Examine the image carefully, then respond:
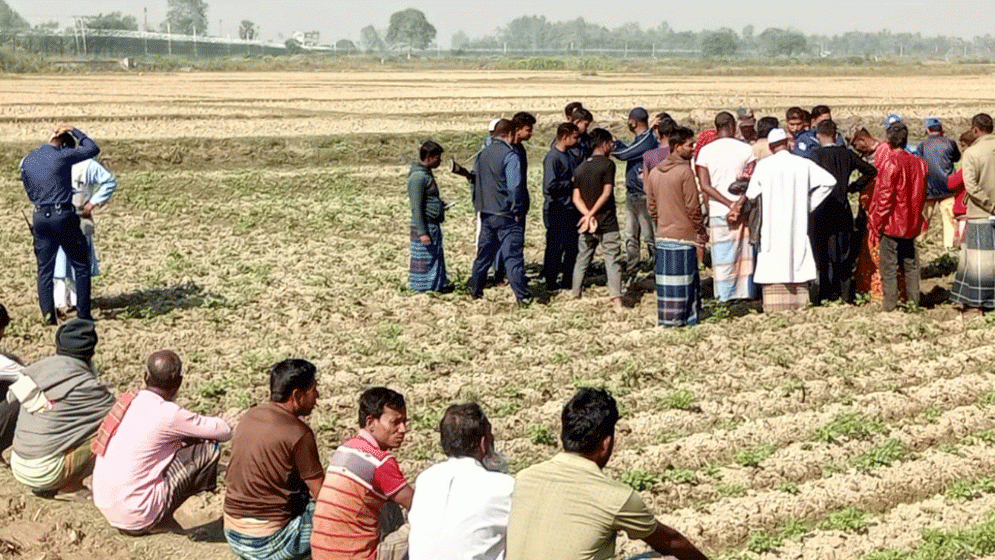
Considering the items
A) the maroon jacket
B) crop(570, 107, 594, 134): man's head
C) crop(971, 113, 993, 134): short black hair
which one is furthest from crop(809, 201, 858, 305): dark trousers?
crop(570, 107, 594, 134): man's head

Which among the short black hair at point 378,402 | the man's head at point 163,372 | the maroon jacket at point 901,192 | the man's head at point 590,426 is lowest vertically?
the man's head at point 163,372

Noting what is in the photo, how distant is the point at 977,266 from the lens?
11812 mm

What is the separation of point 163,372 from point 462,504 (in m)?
2.41

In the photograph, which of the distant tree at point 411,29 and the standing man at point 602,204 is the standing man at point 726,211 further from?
the distant tree at point 411,29

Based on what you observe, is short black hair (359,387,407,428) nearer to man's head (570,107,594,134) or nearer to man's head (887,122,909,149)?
man's head (887,122,909,149)

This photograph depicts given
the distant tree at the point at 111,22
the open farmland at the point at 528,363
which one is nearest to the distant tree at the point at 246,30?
the distant tree at the point at 111,22

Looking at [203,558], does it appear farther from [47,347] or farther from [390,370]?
[47,347]

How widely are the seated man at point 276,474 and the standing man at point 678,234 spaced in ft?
18.4

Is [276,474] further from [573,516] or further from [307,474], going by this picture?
[573,516]

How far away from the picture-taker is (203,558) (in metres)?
7.27

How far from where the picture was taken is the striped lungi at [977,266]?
11.7 metres

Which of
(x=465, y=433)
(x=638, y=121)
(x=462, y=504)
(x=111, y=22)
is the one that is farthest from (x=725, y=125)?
(x=111, y=22)

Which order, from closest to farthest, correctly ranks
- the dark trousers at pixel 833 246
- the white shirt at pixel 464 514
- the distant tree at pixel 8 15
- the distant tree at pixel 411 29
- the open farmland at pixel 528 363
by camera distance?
the white shirt at pixel 464 514 → the open farmland at pixel 528 363 → the dark trousers at pixel 833 246 → the distant tree at pixel 8 15 → the distant tree at pixel 411 29

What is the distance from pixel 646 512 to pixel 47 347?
312 inches
